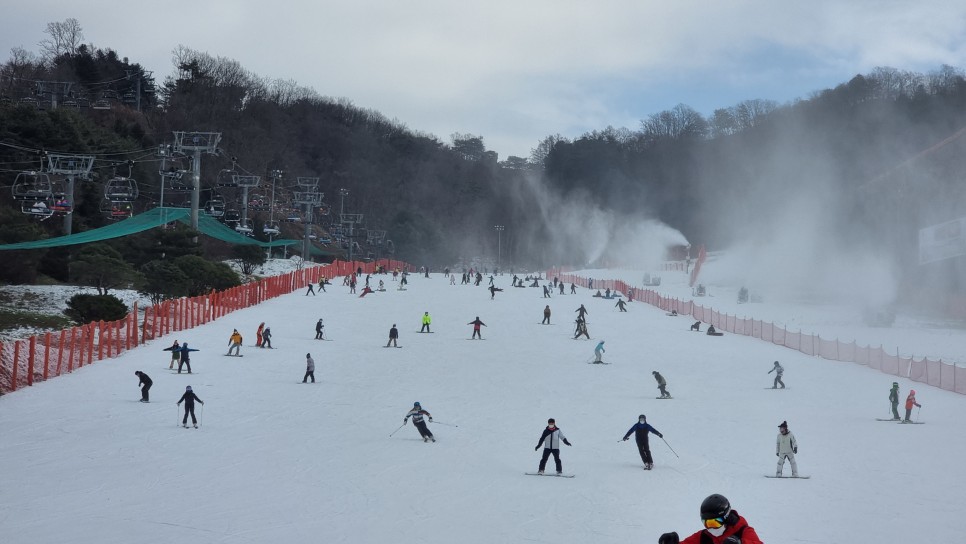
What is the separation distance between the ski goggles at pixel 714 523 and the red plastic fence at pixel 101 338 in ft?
75.0

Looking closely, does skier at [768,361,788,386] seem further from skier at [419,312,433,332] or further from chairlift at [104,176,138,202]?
chairlift at [104,176,138,202]

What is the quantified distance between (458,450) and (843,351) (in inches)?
858

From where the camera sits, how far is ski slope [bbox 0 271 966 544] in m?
13.8

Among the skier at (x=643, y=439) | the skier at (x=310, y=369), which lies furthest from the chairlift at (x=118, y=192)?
the skier at (x=643, y=439)

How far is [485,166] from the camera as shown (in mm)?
166875

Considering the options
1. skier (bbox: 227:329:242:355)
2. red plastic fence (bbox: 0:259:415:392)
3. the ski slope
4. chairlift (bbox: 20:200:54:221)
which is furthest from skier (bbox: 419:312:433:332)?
chairlift (bbox: 20:200:54:221)

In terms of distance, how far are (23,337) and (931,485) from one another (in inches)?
1231

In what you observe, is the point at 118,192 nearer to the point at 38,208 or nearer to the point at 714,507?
the point at 38,208

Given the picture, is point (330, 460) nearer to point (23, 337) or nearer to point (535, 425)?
point (535, 425)

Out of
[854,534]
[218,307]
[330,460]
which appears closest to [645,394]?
[330,460]

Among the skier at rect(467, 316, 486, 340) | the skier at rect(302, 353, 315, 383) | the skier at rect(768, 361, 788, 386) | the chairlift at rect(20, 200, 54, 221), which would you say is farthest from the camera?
the chairlift at rect(20, 200, 54, 221)

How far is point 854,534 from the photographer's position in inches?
534

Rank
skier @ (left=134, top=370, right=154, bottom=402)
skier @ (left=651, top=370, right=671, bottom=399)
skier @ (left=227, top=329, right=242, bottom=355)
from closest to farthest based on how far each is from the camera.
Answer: skier @ (left=134, top=370, right=154, bottom=402) < skier @ (left=651, top=370, right=671, bottom=399) < skier @ (left=227, top=329, right=242, bottom=355)

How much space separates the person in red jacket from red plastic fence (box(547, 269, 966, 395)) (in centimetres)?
2663
